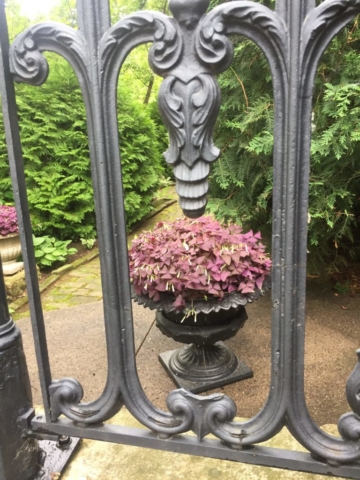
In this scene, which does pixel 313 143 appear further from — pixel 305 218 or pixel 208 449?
pixel 208 449

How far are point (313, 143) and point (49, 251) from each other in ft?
13.6

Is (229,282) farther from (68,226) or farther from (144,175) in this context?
(144,175)

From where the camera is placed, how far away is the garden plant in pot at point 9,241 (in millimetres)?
4992

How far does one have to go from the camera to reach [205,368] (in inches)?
112

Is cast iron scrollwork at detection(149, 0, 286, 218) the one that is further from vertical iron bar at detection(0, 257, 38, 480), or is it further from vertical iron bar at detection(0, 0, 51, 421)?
vertical iron bar at detection(0, 257, 38, 480)

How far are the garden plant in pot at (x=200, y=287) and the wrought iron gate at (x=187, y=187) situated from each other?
4.55 feet

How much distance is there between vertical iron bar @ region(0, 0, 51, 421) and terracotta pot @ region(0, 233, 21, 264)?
422 cm

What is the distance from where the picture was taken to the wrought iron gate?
2.71 ft

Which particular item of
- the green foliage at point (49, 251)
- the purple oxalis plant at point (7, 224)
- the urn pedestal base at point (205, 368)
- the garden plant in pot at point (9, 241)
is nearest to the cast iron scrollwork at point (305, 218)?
the urn pedestal base at point (205, 368)

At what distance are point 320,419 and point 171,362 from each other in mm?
1063

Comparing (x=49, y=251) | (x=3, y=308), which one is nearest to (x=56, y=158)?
(x=49, y=251)

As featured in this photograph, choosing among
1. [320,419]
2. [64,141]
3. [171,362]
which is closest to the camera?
[320,419]

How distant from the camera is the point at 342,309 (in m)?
3.81

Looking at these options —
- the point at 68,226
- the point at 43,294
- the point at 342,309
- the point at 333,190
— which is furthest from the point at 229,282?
the point at 68,226
